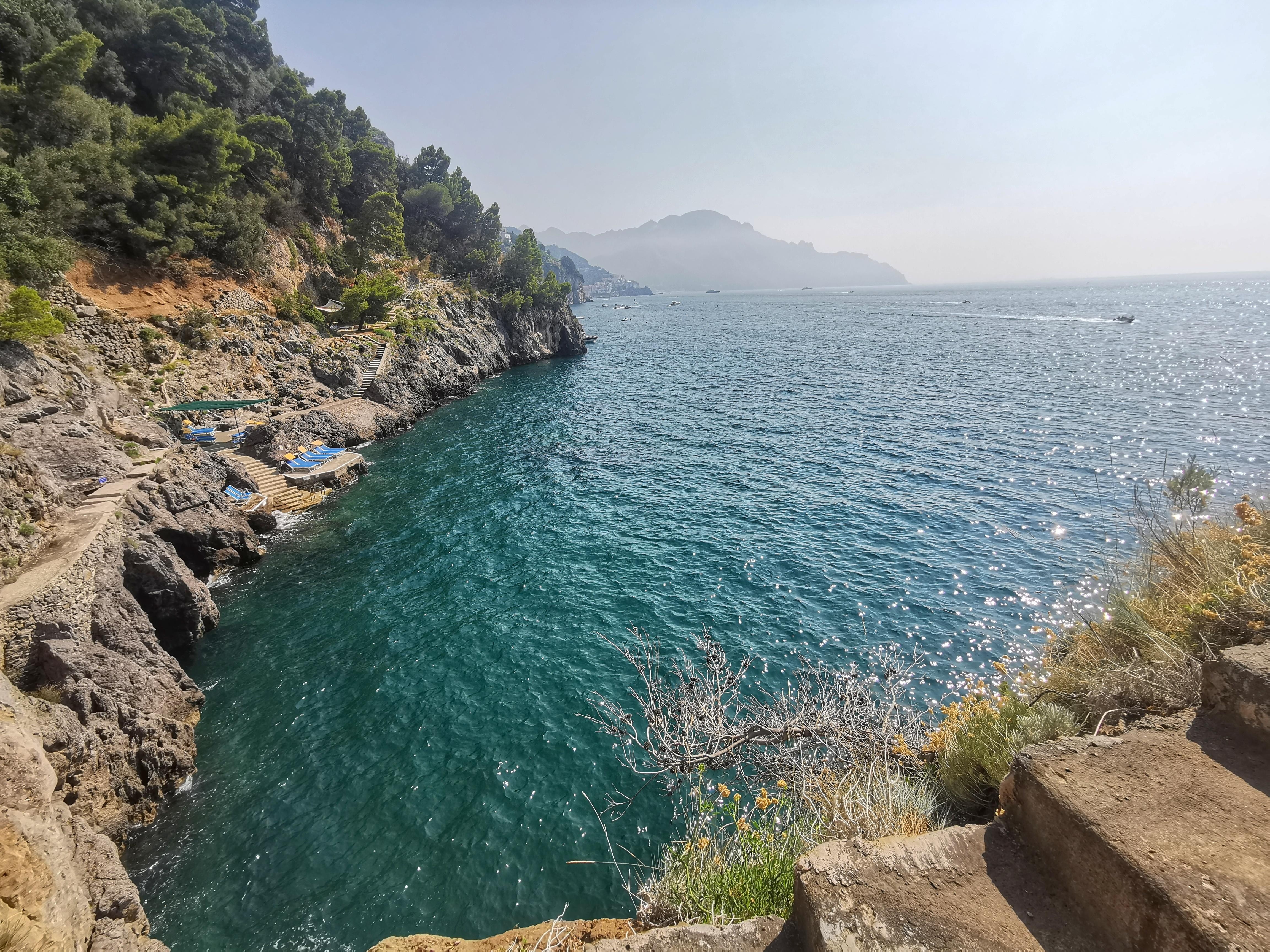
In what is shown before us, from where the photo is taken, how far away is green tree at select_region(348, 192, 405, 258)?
6312 cm

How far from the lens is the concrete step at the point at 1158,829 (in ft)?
16.2

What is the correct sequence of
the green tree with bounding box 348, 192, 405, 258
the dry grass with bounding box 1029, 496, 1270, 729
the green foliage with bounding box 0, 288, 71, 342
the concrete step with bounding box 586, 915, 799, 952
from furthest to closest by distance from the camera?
1. the green tree with bounding box 348, 192, 405, 258
2. the green foliage with bounding box 0, 288, 71, 342
3. the dry grass with bounding box 1029, 496, 1270, 729
4. the concrete step with bounding box 586, 915, 799, 952

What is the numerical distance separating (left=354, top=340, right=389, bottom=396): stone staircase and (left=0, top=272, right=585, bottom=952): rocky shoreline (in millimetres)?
8738

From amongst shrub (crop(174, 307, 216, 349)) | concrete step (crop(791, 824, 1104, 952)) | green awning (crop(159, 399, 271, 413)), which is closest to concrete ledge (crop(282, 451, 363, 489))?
green awning (crop(159, 399, 271, 413))

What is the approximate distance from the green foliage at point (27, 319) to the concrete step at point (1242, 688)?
38779mm

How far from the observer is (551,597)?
71.3 ft

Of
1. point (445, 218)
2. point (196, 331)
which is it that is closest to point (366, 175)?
point (445, 218)

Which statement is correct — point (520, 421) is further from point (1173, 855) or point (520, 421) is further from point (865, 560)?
point (1173, 855)

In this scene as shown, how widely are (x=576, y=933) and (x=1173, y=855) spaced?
28.5 ft

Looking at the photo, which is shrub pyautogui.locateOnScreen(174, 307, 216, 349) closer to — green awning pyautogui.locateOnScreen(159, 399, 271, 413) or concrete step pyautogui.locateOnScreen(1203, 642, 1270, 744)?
green awning pyautogui.locateOnScreen(159, 399, 271, 413)

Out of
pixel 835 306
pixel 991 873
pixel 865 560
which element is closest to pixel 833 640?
pixel 865 560

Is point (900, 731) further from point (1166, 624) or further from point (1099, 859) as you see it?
point (1099, 859)

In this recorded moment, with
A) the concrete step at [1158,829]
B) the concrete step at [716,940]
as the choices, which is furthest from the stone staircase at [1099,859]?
the concrete step at [716,940]

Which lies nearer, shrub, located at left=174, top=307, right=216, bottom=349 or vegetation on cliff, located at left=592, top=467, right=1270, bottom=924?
vegetation on cliff, located at left=592, top=467, right=1270, bottom=924
